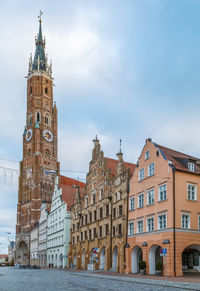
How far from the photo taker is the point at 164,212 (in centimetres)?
3912

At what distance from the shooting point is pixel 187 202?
38.8 m

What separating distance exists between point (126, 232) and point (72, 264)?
23614mm

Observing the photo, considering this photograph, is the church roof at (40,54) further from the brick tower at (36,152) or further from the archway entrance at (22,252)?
the archway entrance at (22,252)

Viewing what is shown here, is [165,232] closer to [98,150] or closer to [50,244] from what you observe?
[98,150]

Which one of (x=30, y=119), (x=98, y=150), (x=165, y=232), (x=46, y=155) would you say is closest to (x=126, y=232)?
(x=165, y=232)

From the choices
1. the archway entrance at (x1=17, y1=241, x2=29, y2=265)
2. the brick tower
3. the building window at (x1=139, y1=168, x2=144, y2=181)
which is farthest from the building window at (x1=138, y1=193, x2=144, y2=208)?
the archway entrance at (x1=17, y1=241, x2=29, y2=265)

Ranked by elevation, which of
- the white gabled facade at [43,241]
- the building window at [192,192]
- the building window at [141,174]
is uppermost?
the building window at [141,174]

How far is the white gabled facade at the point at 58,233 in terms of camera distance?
72.4 meters

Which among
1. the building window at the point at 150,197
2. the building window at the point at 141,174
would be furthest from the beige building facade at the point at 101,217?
the building window at the point at 150,197

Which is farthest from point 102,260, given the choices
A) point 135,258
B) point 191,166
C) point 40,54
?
point 40,54

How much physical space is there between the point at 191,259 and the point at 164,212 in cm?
674

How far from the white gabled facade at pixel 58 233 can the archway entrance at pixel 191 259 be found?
3397cm

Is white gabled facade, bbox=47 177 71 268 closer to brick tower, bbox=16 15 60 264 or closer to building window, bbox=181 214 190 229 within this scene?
brick tower, bbox=16 15 60 264

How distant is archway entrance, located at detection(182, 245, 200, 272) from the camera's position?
4112 cm
